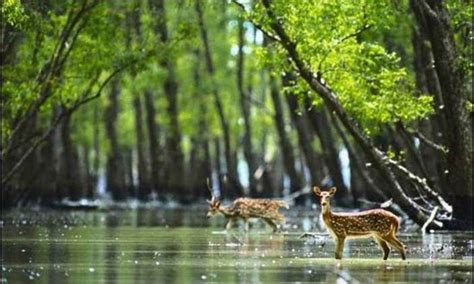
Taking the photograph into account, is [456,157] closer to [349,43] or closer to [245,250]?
[349,43]

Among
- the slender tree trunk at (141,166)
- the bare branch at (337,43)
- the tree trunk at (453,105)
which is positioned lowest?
the tree trunk at (453,105)

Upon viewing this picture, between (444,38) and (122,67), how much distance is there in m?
12.8

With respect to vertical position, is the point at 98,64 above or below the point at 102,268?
above

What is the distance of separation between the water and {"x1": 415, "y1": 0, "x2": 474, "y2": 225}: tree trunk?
4.14ft

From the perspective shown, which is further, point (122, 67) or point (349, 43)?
point (122, 67)

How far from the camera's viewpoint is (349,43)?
30.8 m

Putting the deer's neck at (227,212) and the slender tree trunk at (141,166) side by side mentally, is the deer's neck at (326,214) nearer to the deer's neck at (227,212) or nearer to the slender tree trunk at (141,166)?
the deer's neck at (227,212)

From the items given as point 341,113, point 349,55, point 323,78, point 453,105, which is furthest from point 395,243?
point 349,55

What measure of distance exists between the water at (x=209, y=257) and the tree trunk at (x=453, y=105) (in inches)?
49.7

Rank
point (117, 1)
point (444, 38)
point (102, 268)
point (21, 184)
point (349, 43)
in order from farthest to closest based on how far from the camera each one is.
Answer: point (21, 184)
point (117, 1)
point (349, 43)
point (444, 38)
point (102, 268)

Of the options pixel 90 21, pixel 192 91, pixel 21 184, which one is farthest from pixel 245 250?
pixel 192 91

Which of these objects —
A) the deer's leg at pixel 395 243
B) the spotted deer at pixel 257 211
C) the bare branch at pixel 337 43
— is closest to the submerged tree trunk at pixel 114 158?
the spotted deer at pixel 257 211

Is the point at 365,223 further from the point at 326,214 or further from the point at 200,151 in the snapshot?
the point at 200,151

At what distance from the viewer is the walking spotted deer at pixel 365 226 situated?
20609 mm
